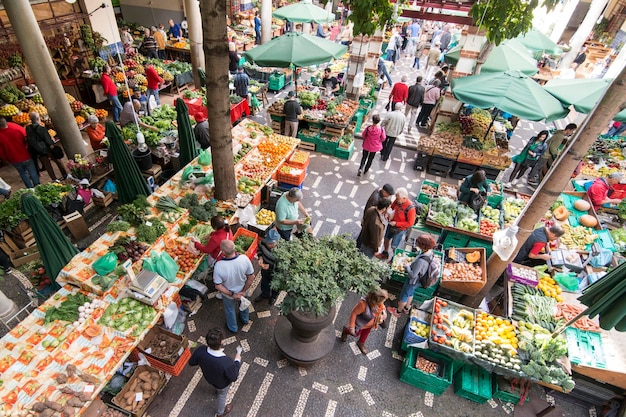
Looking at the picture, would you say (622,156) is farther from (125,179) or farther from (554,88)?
(125,179)

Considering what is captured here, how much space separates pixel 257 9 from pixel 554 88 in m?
20.0

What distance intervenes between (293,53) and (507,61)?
7424 millimetres

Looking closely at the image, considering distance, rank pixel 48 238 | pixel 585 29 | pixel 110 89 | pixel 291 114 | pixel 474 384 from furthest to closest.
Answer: pixel 585 29, pixel 110 89, pixel 291 114, pixel 474 384, pixel 48 238

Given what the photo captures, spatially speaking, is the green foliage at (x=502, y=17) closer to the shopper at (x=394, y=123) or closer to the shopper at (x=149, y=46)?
the shopper at (x=394, y=123)

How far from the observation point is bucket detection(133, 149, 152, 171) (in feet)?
26.5

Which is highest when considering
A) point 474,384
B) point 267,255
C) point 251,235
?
point 267,255

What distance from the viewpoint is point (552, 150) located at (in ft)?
32.0

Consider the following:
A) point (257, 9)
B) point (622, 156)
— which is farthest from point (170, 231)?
point (257, 9)

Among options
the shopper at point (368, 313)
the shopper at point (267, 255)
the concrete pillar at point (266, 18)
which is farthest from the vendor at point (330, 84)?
the shopper at point (368, 313)

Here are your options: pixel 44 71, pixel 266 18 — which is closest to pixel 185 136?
pixel 44 71

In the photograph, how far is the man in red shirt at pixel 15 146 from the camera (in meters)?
7.28

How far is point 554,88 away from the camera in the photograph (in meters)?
9.48

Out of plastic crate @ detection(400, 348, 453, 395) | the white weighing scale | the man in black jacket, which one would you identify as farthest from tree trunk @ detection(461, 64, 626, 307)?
the man in black jacket

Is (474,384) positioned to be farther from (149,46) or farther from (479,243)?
(149,46)
